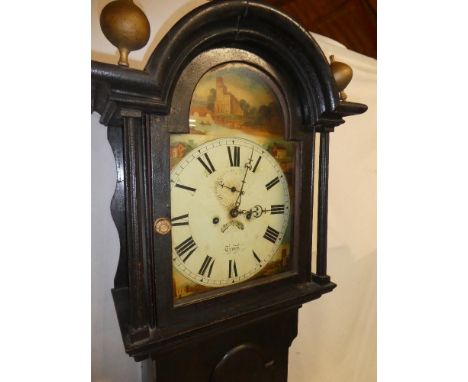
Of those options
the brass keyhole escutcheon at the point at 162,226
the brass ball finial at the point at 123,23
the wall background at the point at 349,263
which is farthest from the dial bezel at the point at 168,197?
the wall background at the point at 349,263

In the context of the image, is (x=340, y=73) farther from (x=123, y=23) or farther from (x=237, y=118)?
(x=123, y=23)

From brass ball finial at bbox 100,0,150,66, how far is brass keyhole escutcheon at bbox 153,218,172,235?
330 mm

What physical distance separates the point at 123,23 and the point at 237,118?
307 mm

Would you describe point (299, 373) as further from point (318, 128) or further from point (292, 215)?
point (318, 128)

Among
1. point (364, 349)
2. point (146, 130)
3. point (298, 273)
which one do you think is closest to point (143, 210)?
point (146, 130)

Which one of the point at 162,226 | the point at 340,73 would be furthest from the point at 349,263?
the point at 162,226

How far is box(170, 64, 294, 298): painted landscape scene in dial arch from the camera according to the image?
1.98ft

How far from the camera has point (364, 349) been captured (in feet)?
4.69

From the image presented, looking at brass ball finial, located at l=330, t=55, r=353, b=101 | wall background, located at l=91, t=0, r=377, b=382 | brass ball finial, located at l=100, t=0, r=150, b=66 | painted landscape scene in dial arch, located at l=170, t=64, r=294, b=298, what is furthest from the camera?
wall background, located at l=91, t=0, r=377, b=382

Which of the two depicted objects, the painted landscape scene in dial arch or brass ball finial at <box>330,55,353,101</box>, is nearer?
the painted landscape scene in dial arch

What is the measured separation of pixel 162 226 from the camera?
569 millimetres

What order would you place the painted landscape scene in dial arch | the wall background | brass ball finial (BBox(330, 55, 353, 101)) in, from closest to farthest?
the painted landscape scene in dial arch
brass ball finial (BBox(330, 55, 353, 101))
the wall background

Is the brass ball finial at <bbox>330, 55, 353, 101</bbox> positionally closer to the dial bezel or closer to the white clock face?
the dial bezel

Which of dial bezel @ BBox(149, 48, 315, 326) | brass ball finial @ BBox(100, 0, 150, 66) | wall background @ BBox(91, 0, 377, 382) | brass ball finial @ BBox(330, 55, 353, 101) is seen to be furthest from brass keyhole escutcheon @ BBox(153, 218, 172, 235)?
wall background @ BBox(91, 0, 377, 382)
